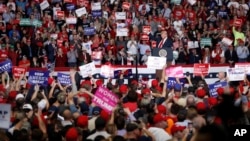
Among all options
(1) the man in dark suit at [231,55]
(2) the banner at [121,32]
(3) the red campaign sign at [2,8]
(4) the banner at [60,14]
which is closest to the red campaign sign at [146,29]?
(2) the banner at [121,32]

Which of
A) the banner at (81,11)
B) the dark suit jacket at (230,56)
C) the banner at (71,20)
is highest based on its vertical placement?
the banner at (81,11)

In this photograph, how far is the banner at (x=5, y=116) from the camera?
32.9 ft

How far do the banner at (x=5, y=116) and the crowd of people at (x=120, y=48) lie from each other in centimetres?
14

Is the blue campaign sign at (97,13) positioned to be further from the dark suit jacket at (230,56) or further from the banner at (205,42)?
the dark suit jacket at (230,56)

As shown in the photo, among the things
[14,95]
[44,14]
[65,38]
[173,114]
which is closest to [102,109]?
[173,114]

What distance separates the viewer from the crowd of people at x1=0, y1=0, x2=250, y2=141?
1134 centimetres

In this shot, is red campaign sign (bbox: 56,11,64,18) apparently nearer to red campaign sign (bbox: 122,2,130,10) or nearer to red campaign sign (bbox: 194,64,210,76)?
red campaign sign (bbox: 122,2,130,10)

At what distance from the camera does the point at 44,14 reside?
2458 cm

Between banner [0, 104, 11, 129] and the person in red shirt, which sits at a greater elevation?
banner [0, 104, 11, 129]

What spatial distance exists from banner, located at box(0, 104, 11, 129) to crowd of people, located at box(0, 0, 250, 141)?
0.44ft

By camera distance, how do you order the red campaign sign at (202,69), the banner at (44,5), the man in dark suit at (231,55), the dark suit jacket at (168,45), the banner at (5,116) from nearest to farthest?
the banner at (5,116) < the red campaign sign at (202,69) < the dark suit jacket at (168,45) < the man in dark suit at (231,55) < the banner at (44,5)

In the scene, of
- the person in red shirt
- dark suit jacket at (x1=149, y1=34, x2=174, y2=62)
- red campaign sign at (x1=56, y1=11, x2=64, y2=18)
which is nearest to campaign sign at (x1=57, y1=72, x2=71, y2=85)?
dark suit jacket at (x1=149, y1=34, x2=174, y2=62)

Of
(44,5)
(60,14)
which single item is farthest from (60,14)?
(44,5)

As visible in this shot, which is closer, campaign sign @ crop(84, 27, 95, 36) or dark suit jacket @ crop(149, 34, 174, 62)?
dark suit jacket @ crop(149, 34, 174, 62)
